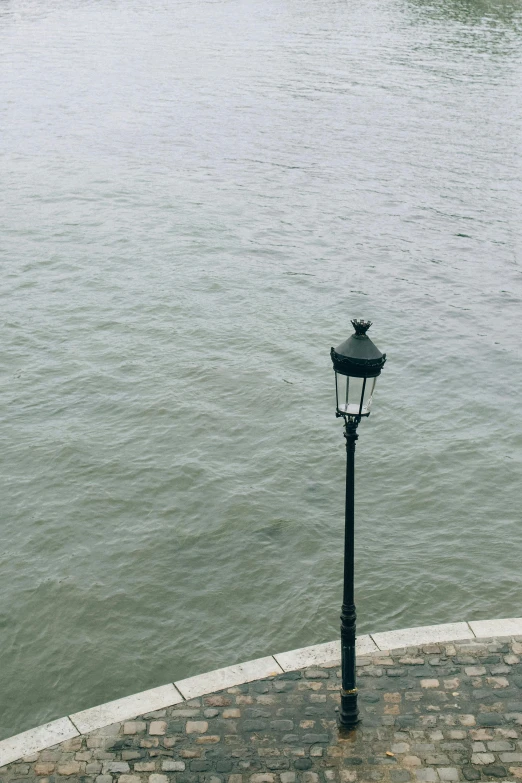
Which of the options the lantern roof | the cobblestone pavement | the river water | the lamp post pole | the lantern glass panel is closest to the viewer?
the lantern roof

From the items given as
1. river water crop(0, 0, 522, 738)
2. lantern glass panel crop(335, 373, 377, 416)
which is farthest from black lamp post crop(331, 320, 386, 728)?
river water crop(0, 0, 522, 738)

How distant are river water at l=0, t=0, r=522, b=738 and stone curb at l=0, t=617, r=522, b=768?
140cm

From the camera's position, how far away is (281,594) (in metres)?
13.3

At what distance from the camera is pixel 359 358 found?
8711 millimetres

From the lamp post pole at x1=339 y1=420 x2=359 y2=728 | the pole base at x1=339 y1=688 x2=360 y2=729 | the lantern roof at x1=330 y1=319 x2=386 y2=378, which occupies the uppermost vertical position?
the lantern roof at x1=330 y1=319 x2=386 y2=378

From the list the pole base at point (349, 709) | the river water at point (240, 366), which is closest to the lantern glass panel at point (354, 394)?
the pole base at point (349, 709)

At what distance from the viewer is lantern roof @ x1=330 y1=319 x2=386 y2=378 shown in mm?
8719

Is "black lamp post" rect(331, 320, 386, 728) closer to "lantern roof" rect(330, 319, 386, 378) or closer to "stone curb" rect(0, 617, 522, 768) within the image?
"lantern roof" rect(330, 319, 386, 378)

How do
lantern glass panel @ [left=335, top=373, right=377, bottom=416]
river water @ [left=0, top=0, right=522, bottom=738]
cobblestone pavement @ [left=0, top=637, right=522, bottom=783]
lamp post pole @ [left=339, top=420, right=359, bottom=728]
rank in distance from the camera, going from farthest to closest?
river water @ [left=0, top=0, right=522, bottom=738] < lamp post pole @ [left=339, top=420, right=359, bottom=728] < cobblestone pavement @ [left=0, top=637, right=522, bottom=783] < lantern glass panel @ [left=335, top=373, right=377, bottom=416]

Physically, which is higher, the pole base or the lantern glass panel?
the lantern glass panel

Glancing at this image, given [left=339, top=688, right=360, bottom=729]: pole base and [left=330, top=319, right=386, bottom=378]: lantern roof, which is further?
[left=339, top=688, right=360, bottom=729]: pole base

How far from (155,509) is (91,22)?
5212 centimetres

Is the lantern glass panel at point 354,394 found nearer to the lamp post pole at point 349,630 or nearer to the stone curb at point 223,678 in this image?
the lamp post pole at point 349,630

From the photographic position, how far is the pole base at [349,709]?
962 cm
